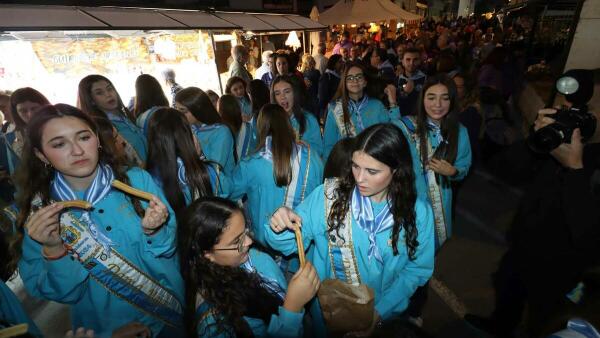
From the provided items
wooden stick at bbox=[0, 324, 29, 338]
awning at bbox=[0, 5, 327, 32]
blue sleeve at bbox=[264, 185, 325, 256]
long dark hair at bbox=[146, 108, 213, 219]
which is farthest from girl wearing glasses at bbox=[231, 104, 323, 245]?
awning at bbox=[0, 5, 327, 32]

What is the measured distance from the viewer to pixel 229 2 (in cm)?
980

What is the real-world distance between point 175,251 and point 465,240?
3959mm

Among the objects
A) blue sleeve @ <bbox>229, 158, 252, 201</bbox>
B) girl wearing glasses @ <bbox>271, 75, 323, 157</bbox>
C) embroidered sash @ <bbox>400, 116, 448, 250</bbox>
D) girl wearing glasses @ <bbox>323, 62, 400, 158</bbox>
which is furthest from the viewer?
girl wearing glasses @ <bbox>323, 62, 400, 158</bbox>

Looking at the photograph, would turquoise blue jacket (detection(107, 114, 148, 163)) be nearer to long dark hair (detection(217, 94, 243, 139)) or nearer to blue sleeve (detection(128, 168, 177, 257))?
long dark hair (detection(217, 94, 243, 139))

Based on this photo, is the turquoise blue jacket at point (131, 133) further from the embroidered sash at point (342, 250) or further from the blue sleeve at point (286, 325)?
the blue sleeve at point (286, 325)

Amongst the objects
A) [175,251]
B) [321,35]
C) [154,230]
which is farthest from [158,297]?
[321,35]

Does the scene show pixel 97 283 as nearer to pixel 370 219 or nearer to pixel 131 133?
pixel 370 219

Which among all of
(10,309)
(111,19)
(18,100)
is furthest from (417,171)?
(111,19)

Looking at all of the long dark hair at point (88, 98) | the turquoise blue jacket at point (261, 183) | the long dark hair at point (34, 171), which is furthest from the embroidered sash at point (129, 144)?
the long dark hair at point (34, 171)

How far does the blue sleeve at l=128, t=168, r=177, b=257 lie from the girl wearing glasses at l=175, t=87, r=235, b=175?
1432 mm

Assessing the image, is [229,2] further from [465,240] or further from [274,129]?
[465,240]

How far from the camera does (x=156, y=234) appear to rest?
1.95 metres

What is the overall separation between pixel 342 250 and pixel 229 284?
738mm

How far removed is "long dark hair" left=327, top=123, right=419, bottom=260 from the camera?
6.32ft
